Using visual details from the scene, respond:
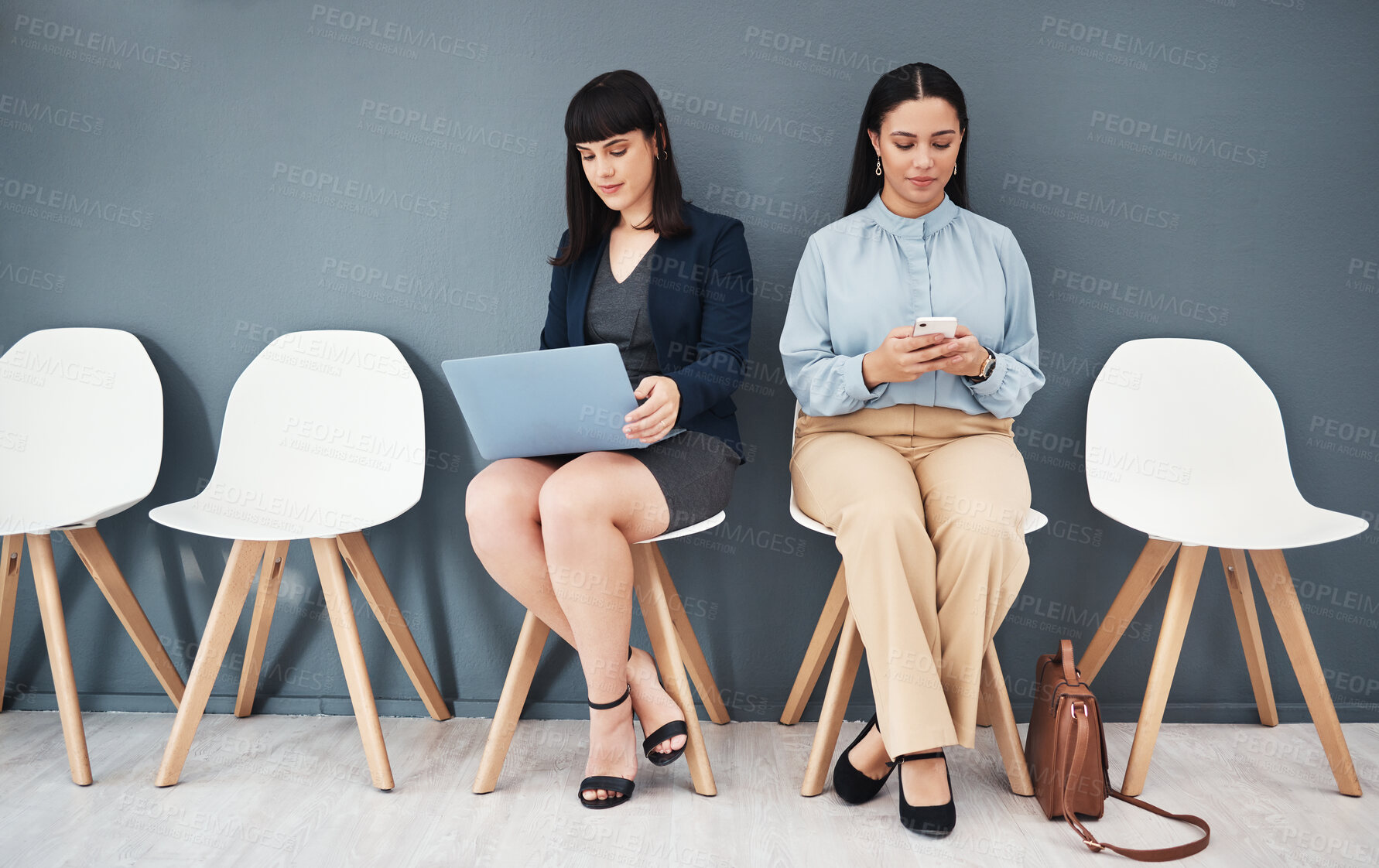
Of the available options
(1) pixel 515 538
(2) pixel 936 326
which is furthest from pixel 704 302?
(1) pixel 515 538

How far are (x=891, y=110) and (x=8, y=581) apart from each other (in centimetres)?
202

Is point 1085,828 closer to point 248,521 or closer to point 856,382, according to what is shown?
point 856,382

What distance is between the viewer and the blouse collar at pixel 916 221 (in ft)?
5.47

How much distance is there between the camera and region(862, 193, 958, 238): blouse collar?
167 centimetres

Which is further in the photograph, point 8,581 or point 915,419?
point 8,581

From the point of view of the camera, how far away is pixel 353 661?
158 centimetres

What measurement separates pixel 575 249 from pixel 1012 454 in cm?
93

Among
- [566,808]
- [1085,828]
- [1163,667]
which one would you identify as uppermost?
[1163,667]

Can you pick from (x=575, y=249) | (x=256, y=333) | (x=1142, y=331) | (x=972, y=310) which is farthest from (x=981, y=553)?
(x=256, y=333)

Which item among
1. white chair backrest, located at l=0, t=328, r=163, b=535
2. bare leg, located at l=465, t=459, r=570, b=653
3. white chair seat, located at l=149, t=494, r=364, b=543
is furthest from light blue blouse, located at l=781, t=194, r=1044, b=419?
white chair backrest, located at l=0, t=328, r=163, b=535

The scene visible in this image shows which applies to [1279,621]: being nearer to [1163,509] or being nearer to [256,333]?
[1163,509]

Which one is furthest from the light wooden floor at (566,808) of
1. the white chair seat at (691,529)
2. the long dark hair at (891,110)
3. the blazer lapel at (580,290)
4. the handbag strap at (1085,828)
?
the long dark hair at (891,110)

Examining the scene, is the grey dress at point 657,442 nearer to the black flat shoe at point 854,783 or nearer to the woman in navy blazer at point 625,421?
the woman in navy blazer at point 625,421

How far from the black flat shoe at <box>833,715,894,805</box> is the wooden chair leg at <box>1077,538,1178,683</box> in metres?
0.51
